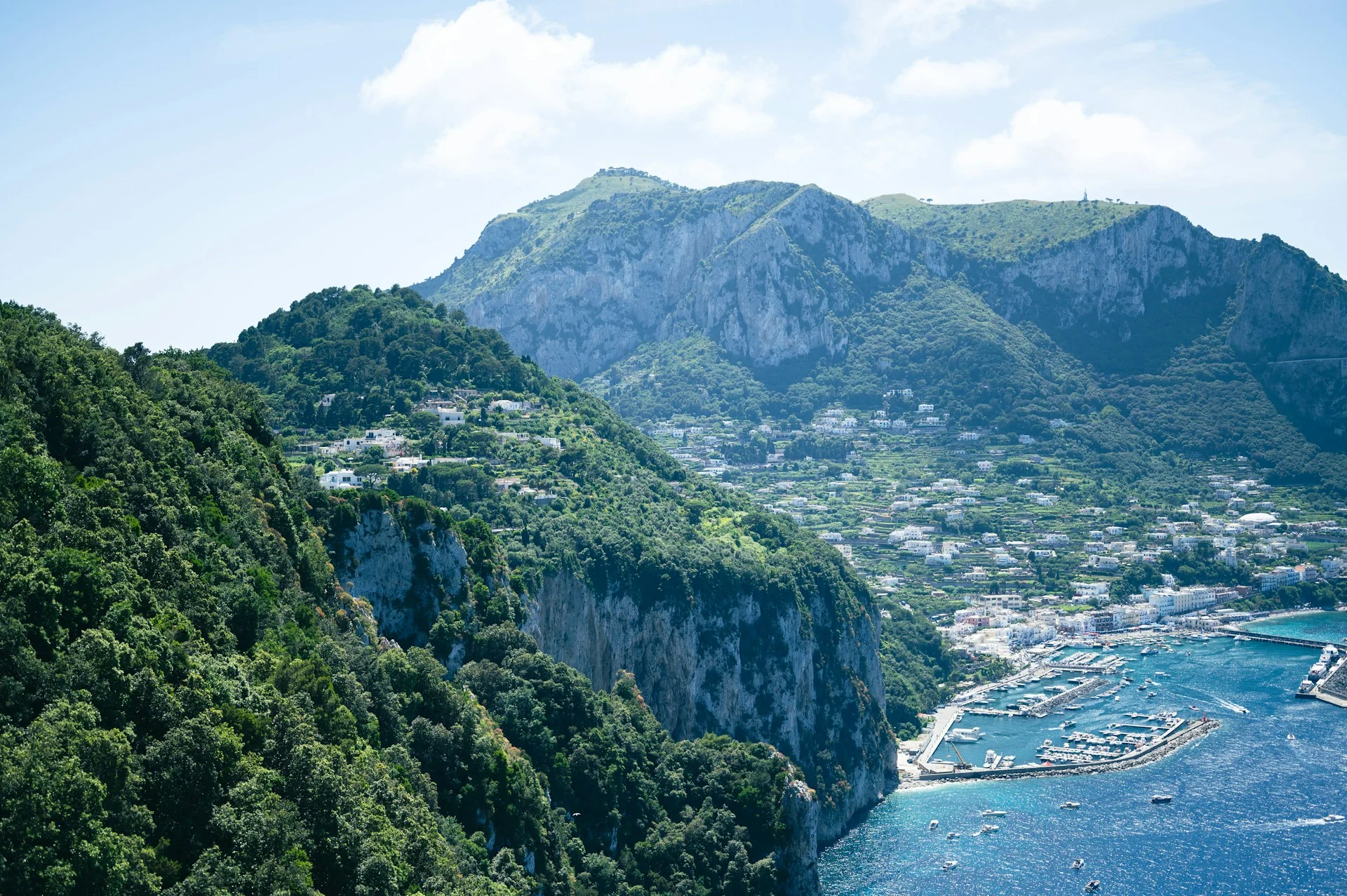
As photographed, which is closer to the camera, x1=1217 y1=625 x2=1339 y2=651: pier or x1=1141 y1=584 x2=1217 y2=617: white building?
x1=1217 y1=625 x2=1339 y2=651: pier

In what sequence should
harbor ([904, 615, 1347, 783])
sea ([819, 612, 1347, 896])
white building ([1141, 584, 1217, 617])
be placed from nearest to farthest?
1. sea ([819, 612, 1347, 896])
2. harbor ([904, 615, 1347, 783])
3. white building ([1141, 584, 1217, 617])

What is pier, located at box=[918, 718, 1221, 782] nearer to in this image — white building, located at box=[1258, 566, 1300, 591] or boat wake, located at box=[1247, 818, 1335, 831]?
boat wake, located at box=[1247, 818, 1335, 831]

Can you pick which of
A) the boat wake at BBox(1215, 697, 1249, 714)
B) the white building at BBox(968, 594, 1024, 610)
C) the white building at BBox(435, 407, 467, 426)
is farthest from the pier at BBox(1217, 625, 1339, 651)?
the white building at BBox(435, 407, 467, 426)

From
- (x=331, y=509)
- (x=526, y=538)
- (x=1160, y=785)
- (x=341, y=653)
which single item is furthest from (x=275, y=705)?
(x=1160, y=785)

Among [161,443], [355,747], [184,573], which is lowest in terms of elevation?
[355,747]

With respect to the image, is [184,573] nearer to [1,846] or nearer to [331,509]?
[1,846]

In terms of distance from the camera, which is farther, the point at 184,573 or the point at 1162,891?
the point at 1162,891

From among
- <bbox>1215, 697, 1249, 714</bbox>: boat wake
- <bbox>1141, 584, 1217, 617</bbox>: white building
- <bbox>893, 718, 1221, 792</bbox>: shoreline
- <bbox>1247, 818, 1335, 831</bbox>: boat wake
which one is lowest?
<bbox>1247, 818, 1335, 831</bbox>: boat wake

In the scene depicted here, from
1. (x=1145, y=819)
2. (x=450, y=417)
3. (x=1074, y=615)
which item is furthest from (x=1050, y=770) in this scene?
(x=450, y=417)
